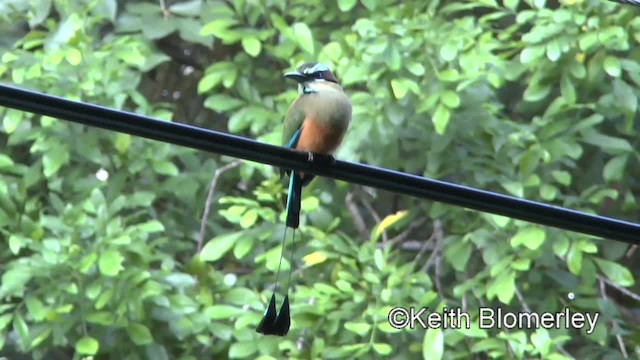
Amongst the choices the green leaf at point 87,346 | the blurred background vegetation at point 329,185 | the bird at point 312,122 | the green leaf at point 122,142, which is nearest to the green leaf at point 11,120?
the blurred background vegetation at point 329,185

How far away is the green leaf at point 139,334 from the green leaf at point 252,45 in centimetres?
85

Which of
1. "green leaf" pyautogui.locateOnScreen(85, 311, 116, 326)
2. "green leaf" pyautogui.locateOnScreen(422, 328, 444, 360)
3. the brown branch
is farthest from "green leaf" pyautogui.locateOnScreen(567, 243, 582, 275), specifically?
"green leaf" pyautogui.locateOnScreen(85, 311, 116, 326)

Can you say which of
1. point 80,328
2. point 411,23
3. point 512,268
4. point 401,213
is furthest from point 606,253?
point 80,328

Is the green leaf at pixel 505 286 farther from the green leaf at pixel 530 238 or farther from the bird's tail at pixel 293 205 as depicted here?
the bird's tail at pixel 293 205

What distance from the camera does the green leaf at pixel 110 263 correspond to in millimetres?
3002

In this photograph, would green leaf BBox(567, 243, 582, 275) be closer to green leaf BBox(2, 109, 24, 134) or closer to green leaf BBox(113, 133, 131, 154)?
green leaf BBox(113, 133, 131, 154)

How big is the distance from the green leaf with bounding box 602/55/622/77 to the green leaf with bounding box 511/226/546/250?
479 mm

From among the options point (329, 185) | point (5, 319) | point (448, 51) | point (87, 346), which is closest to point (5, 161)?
point (5, 319)

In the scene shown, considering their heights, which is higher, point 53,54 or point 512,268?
point 53,54

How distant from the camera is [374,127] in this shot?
329 cm

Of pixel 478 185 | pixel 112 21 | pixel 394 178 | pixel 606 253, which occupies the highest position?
pixel 394 178

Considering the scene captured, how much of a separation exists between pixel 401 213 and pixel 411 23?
1.82 ft

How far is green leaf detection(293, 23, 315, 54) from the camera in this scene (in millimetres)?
3250

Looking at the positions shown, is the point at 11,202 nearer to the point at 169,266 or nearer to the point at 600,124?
the point at 169,266
